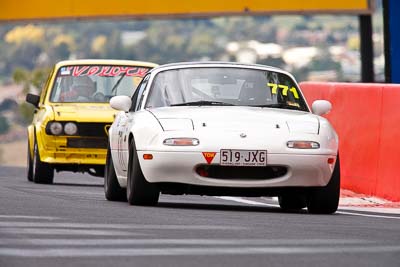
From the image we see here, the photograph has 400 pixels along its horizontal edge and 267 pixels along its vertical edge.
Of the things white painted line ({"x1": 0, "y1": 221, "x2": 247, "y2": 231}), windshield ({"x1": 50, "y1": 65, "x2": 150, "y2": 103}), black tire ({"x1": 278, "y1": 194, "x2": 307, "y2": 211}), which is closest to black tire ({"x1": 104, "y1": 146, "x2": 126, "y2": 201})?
black tire ({"x1": 278, "y1": 194, "x2": 307, "y2": 211})

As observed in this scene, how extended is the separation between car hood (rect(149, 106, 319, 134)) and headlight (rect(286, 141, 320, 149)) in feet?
0.42

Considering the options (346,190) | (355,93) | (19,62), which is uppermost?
(355,93)

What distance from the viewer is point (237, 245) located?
8719 mm

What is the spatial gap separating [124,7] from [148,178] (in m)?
19.3

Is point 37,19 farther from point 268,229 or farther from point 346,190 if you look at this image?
point 268,229

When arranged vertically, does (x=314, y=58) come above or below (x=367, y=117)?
below

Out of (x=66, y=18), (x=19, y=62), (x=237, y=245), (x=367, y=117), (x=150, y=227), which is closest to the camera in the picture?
(x=237, y=245)

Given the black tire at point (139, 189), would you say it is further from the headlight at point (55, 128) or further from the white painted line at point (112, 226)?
the headlight at point (55, 128)

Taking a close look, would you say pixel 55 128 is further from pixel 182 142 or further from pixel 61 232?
pixel 61 232

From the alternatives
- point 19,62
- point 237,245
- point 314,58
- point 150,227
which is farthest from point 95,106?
point 19,62

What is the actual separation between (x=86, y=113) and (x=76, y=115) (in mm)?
125

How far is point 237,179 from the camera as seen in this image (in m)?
12.2

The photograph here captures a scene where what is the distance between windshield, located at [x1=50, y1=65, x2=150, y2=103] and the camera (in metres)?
19.1

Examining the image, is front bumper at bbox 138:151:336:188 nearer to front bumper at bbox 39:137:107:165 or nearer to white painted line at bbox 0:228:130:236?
white painted line at bbox 0:228:130:236
